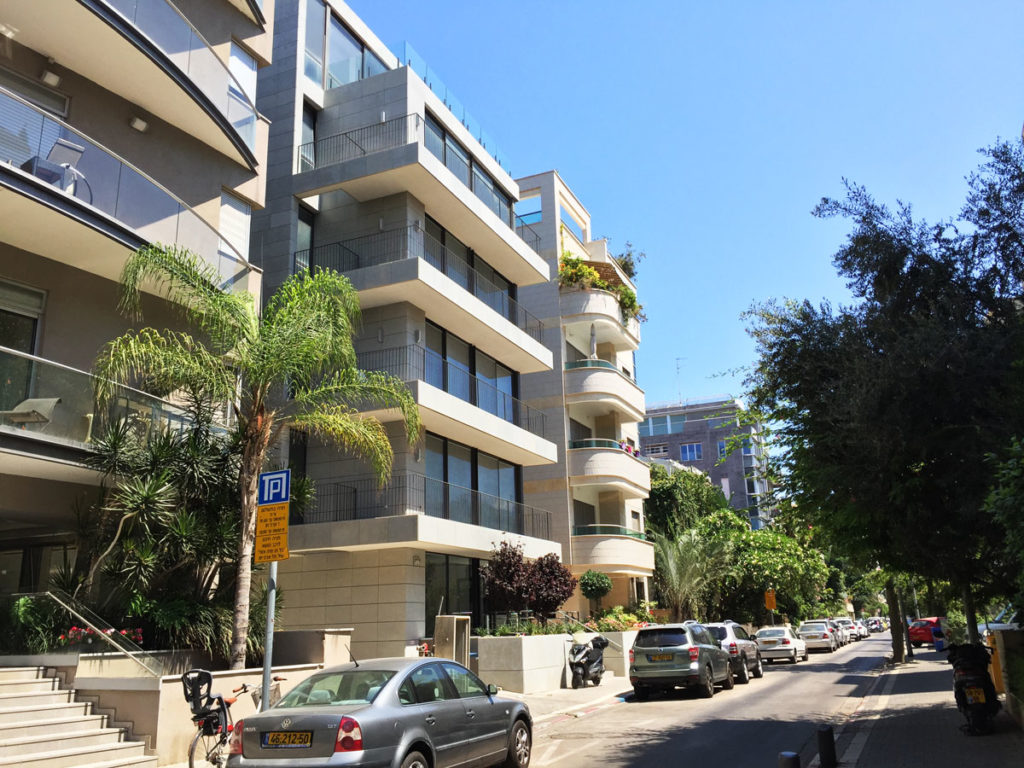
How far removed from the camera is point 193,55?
16062 mm

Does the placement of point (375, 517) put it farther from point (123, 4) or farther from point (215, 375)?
point (123, 4)

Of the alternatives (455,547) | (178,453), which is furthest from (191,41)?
(455,547)

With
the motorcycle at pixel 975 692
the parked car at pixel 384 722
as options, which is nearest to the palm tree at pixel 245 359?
the parked car at pixel 384 722

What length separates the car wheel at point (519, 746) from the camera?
33.7 feet

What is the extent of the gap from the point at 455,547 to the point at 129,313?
31.9 ft

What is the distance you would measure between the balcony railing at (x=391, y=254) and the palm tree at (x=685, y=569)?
52.0ft

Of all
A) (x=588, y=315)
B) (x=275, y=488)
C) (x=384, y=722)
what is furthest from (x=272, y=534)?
(x=588, y=315)

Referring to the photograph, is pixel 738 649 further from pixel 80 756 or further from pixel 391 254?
pixel 80 756

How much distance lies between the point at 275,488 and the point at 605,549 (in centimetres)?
2297

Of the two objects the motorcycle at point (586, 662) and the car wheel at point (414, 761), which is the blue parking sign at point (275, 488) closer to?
the car wheel at point (414, 761)

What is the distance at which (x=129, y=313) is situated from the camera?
615 inches

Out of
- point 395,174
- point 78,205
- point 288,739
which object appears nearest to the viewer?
point 288,739

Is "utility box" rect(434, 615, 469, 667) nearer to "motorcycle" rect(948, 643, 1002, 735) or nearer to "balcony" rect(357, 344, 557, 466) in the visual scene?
"balcony" rect(357, 344, 557, 466)

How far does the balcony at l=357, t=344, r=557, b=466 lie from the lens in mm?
21594
